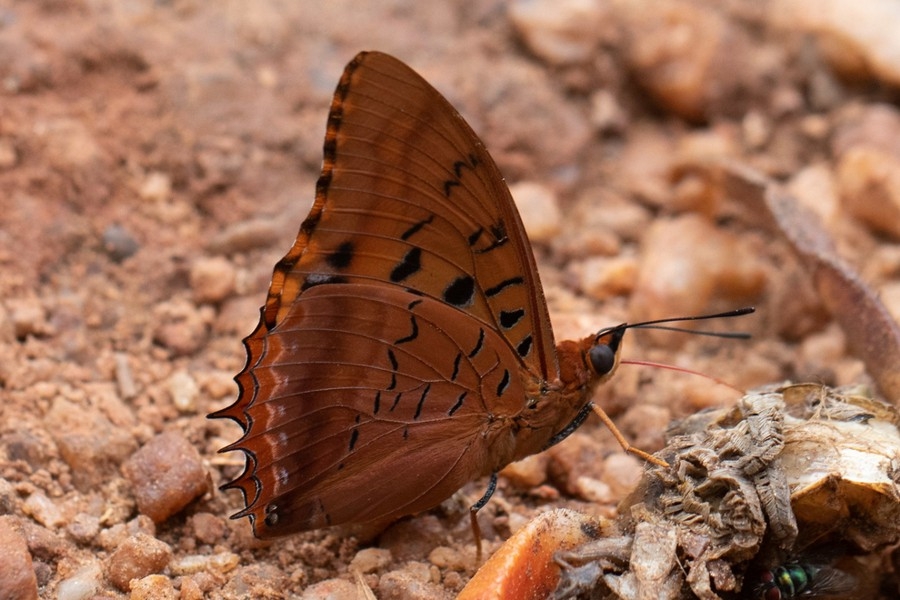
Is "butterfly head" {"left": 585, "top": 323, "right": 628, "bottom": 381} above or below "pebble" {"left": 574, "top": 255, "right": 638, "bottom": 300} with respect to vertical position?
below

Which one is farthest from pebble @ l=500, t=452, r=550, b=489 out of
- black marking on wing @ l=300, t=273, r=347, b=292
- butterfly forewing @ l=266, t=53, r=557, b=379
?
black marking on wing @ l=300, t=273, r=347, b=292

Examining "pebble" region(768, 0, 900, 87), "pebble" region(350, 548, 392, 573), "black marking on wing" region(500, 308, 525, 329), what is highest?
"pebble" region(768, 0, 900, 87)

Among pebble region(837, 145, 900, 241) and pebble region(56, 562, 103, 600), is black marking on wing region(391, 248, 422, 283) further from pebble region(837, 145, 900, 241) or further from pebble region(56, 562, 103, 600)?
pebble region(837, 145, 900, 241)

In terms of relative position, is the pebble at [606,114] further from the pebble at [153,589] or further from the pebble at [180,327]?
the pebble at [153,589]

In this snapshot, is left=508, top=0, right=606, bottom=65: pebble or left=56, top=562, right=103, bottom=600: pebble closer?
left=56, top=562, right=103, bottom=600: pebble

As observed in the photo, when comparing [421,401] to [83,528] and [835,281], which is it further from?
[835,281]

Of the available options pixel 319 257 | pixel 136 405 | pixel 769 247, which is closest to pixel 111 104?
pixel 136 405

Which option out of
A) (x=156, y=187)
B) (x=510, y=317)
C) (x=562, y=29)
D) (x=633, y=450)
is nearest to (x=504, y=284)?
(x=510, y=317)
